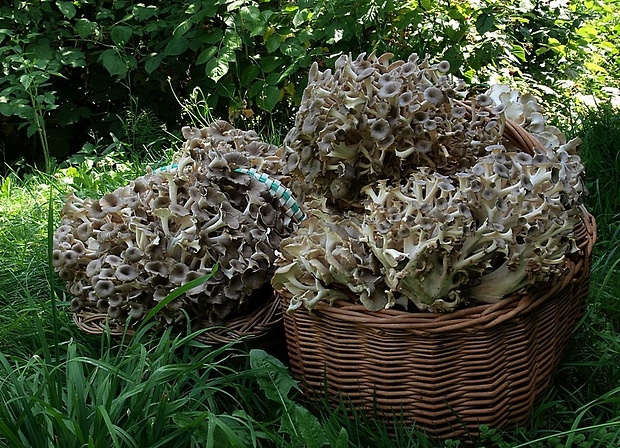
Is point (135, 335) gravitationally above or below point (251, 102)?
above

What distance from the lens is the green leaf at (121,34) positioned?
4.34 metres

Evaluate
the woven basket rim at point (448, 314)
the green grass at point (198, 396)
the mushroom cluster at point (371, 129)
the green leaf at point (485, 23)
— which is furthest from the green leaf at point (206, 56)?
the woven basket rim at point (448, 314)

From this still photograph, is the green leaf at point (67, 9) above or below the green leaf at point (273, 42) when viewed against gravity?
above

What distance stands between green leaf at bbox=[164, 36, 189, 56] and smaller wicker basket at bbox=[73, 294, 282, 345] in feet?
8.05

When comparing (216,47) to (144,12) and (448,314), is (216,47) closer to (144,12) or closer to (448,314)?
(144,12)

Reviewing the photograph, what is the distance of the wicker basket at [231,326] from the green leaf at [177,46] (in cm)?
245

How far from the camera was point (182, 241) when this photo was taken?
2.06 metres

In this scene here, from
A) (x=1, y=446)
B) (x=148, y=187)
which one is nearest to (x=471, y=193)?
(x=148, y=187)

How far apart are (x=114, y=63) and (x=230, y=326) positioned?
2.75 m

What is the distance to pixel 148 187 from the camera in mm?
2297

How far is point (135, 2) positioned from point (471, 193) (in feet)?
12.3

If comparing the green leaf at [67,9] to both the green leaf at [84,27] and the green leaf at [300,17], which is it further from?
the green leaf at [300,17]

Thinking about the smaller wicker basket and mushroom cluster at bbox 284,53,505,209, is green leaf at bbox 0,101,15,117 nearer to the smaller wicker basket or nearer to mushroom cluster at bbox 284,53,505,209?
the smaller wicker basket

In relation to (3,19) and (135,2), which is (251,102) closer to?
(135,2)
